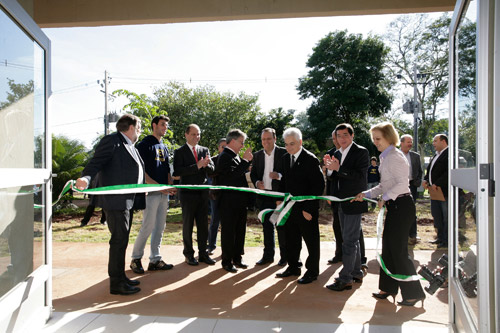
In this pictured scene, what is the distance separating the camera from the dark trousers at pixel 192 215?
536 cm

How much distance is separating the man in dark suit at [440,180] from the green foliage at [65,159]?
33.5 feet

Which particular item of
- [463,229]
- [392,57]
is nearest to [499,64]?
[463,229]

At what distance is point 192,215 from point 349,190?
2.33 m

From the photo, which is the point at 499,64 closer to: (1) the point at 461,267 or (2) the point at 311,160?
(1) the point at 461,267

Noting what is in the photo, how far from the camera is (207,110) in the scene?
2005 centimetres

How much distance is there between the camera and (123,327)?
3213mm

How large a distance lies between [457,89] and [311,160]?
1.98m

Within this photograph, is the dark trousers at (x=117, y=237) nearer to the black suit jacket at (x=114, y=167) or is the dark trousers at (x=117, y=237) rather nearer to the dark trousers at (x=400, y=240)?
the black suit jacket at (x=114, y=167)

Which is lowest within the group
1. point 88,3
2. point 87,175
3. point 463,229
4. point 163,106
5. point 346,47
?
point 463,229

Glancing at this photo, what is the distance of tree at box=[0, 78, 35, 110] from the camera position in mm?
2797

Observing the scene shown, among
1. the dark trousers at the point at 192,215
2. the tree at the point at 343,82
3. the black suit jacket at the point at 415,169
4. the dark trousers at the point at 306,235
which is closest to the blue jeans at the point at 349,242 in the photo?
the dark trousers at the point at 306,235

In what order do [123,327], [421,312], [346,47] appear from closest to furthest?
1. [123,327]
2. [421,312]
3. [346,47]

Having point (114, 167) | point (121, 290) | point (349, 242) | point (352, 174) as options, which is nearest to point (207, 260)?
point (121, 290)

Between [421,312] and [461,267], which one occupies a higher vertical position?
[461,267]
